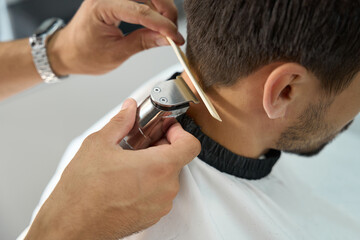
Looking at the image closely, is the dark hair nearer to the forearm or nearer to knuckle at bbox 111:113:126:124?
knuckle at bbox 111:113:126:124

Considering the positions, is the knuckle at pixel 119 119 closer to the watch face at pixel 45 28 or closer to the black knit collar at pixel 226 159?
the black knit collar at pixel 226 159

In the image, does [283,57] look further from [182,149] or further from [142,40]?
[142,40]

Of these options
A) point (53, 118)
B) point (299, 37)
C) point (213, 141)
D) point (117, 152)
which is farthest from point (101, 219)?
point (53, 118)

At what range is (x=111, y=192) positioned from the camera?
53cm

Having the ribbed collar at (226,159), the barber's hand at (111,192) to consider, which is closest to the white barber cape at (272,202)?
the ribbed collar at (226,159)

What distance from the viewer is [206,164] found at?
756mm

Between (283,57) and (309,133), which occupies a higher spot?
(283,57)

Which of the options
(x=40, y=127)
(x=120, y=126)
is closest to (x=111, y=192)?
(x=120, y=126)

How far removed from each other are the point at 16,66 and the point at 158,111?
1.85ft

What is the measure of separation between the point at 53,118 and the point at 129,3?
713 mm

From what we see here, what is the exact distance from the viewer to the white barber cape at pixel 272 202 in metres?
0.68

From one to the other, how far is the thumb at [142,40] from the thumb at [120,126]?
0.74 feet

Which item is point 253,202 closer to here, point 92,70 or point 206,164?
point 206,164

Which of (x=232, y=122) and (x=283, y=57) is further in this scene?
(x=232, y=122)
